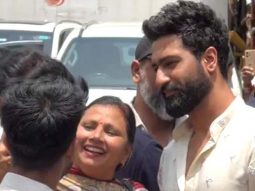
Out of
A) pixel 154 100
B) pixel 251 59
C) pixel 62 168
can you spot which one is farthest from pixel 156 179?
pixel 251 59

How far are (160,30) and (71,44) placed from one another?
215 inches

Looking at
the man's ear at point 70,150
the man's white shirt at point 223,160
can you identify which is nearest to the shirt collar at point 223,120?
the man's white shirt at point 223,160

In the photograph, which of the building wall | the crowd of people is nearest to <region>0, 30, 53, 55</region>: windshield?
the building wall

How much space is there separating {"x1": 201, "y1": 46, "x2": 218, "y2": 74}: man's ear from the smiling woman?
407 mm

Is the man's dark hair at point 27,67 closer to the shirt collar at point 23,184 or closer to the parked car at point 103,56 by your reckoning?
the shirt collar at point 23,184

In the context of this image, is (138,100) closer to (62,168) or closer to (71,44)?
(62,168)

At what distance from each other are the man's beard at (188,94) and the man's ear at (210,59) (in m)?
0.04

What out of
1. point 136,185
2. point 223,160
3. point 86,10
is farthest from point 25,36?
point 223,160

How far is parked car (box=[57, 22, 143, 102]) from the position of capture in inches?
302

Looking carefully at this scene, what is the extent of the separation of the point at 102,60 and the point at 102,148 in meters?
4.91

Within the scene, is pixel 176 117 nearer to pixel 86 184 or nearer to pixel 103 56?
pixel 86 184

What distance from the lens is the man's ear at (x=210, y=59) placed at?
312 cm

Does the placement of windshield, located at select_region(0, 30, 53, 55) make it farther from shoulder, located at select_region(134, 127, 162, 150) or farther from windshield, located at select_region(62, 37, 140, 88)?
shoulder, located at select_region(134, 127, 162, 150)

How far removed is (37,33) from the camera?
9.28 metres
